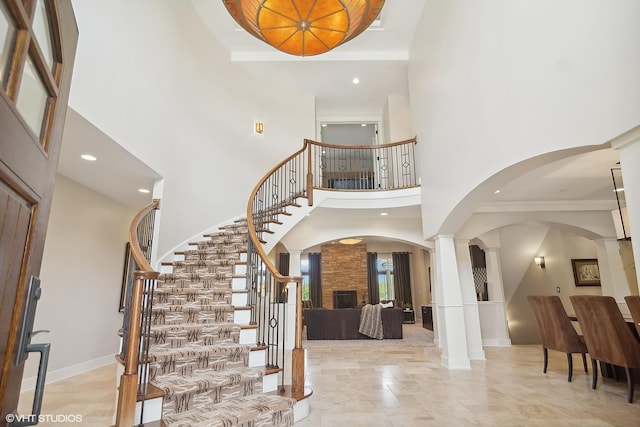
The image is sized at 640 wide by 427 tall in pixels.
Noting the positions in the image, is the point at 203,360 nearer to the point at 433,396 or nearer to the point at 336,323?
the point at 433,396

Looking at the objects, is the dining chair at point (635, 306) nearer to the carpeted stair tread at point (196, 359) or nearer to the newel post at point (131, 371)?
the carpeted stair tread at point (196, 359)

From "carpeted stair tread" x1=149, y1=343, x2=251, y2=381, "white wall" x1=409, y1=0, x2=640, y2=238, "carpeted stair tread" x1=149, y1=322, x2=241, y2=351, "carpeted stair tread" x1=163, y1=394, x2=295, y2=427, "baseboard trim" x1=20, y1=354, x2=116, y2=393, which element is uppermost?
"white wall" x1=409, y1=0, x2=640, y2=238

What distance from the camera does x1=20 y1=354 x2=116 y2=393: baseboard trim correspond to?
396 centimetres

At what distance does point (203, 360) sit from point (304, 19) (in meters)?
3.56

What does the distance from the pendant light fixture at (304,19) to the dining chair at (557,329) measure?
4.14 m

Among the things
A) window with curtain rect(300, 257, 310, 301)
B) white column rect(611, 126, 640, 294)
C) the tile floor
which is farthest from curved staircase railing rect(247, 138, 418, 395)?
window with curtain rect(300, 257, 310, 301)

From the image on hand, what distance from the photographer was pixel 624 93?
2.06 m

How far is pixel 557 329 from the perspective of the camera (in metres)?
4.33

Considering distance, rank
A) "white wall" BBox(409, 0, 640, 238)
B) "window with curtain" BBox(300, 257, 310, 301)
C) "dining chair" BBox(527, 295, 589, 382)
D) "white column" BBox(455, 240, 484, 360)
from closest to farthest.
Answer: "white wall" BBox(409, 0, 640, 238) < "dining chair" BBox(527, 295, 589, 382) < "white column" BBox(455, 240, 484, 360) < "window with curtain" BBox(300, 257, 310, 301)

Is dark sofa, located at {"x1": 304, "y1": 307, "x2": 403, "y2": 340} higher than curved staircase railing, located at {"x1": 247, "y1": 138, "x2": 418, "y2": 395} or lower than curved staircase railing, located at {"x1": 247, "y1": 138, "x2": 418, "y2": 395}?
lower

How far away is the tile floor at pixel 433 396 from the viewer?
296 centimetres

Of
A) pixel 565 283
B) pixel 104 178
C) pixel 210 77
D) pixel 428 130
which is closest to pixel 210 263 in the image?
pixel 104 178

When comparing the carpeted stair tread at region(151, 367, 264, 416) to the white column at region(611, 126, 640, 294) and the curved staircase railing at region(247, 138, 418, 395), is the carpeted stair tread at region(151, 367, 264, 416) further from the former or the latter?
the white column at region(611, 126, 640, 294)

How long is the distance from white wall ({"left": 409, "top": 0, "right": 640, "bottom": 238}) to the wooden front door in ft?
9.42
